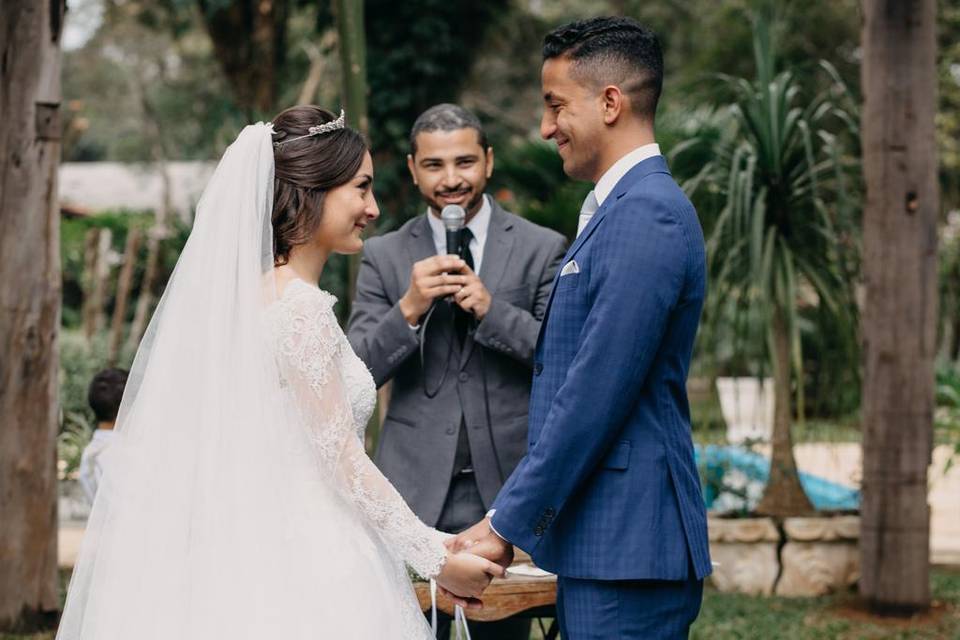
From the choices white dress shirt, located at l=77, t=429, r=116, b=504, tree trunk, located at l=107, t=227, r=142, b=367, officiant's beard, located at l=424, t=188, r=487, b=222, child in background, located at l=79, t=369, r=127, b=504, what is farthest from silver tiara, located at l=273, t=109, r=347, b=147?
tree trunk, located at l=107, t=227, r=142, b=367

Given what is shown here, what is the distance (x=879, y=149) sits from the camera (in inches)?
227

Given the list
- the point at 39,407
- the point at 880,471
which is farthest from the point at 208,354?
the point at 880,471

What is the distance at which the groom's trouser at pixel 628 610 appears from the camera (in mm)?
2576

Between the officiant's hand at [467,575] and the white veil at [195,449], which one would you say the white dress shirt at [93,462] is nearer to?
the white veil at [195,449]

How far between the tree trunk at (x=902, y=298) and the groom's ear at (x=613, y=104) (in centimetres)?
344

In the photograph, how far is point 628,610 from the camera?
102 inches

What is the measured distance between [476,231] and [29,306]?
260 centimetres

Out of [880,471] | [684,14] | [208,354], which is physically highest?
[684,14]

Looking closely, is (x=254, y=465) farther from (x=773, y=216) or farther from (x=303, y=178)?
(x=773, y=216)

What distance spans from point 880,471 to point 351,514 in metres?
3.62

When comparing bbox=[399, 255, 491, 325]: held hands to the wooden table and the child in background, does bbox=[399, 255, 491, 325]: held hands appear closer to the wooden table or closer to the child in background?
the wooden table

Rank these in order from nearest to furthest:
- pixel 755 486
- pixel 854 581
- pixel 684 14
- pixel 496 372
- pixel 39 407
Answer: pixel 496 372, pixel 39 407, pixel 854 581, pixel 755 486, pixel 684 14

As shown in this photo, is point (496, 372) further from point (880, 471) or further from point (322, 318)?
point (880, 471)

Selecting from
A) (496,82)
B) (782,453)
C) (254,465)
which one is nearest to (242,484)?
(254,465)
